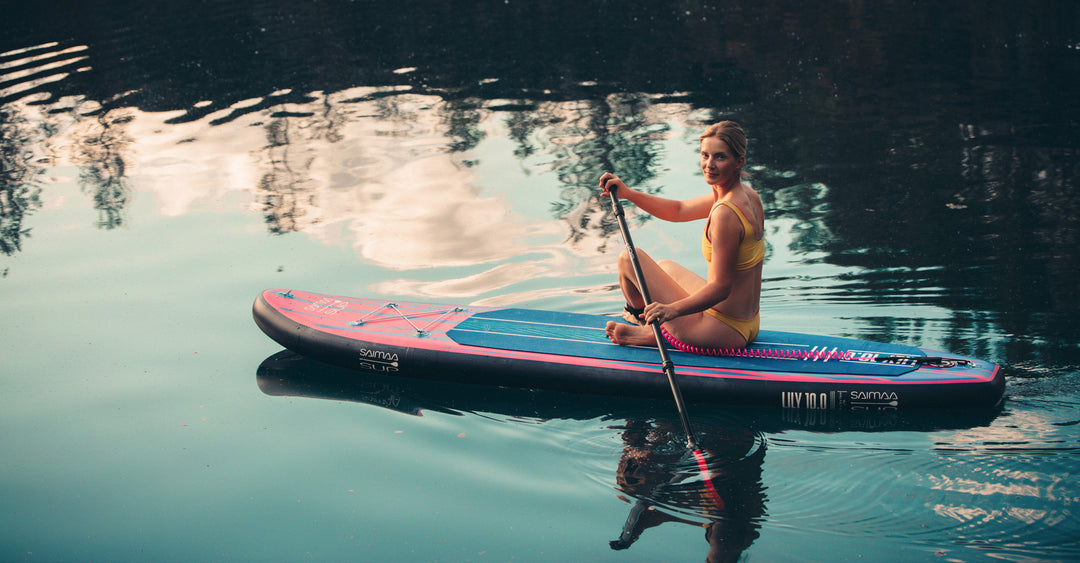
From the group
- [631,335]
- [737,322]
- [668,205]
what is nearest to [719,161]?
[668,205]

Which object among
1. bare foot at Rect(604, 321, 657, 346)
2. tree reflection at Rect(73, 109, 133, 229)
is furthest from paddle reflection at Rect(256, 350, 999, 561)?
tree reflection at Rect(73, 109, 133, 229)

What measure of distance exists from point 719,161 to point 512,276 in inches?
103

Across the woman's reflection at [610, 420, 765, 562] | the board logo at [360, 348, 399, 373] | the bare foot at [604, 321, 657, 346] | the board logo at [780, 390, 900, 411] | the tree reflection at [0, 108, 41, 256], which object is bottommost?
the woman's reflection at [610, 420, 765, 562]

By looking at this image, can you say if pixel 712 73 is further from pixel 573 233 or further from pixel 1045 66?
pixel 573 233

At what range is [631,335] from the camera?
5.27 metres

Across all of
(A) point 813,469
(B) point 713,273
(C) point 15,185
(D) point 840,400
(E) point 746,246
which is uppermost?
(E) point 746,246

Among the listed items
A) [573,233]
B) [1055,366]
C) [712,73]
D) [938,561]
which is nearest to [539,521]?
[938,561]

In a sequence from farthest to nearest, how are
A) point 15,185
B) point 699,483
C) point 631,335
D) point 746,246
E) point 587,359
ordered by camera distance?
1. point 15,185
2. point 631,335
3. point 587,359
4. point 746,246
5. point 699,483

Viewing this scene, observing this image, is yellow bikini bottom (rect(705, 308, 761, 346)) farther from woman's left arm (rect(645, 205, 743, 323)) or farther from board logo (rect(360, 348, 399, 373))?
board logo (rect(360, 348, 399, 373))

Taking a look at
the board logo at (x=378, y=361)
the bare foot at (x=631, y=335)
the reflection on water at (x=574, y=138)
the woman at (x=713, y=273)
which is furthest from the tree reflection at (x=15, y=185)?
the woman at (x=713, y=273)

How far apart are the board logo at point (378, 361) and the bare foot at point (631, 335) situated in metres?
1.32

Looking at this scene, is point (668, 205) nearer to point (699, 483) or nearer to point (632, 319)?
point (632, 319)

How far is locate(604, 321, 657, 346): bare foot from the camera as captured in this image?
525cm

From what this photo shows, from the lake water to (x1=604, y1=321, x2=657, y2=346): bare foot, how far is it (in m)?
0.46
